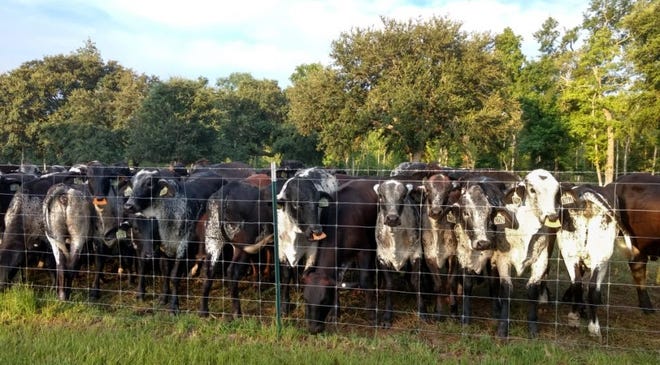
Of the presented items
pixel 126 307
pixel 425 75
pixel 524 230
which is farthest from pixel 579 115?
pixel 126 307

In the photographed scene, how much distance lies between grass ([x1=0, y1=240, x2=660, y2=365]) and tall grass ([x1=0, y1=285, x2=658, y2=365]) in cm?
1

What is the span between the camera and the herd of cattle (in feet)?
20.7

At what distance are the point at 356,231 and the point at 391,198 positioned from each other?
77cm

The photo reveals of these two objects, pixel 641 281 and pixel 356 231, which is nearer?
pixel 356 231

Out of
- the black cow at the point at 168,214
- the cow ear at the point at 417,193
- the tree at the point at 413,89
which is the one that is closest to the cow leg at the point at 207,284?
the black cow at the point at 168,214

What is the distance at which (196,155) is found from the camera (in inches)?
1391

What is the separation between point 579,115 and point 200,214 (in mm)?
35625

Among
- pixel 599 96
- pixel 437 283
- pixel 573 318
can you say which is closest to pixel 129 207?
pixel 437 283

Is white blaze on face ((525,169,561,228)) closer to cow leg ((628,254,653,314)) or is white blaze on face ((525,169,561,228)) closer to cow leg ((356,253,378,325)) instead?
cow leg ((628,254,653,314))

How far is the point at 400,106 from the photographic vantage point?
27.3 m

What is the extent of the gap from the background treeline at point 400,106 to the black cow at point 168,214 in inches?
756

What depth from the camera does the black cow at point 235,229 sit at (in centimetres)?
701

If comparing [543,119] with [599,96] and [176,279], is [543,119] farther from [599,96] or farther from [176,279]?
[176,279]

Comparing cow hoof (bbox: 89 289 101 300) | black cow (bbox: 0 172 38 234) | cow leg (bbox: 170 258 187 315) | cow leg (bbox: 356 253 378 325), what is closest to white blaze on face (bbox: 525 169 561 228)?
cow leg (bbox: 356 253 378 325)
